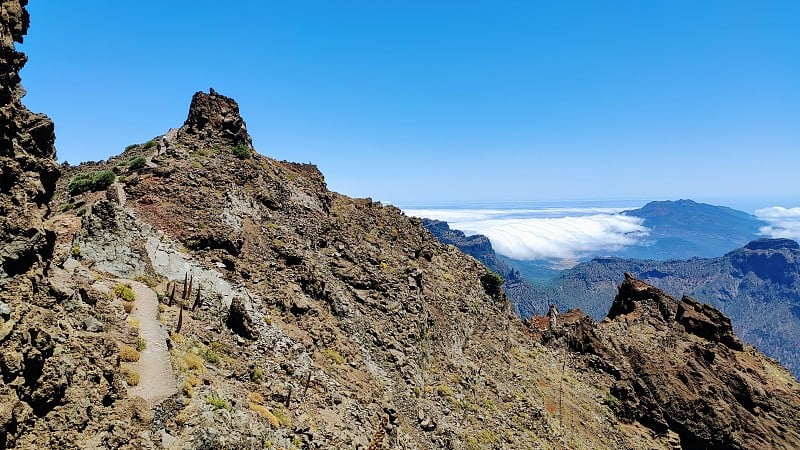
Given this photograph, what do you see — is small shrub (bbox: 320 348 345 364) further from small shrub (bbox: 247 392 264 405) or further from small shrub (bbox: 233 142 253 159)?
small shrub (bbox: 233 142 253 159)

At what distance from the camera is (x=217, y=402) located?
1659 centimetres

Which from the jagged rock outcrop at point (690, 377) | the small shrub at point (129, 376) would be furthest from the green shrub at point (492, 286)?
the small shrub at point (129, 376)

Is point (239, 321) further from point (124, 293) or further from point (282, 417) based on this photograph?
point (282, 417)

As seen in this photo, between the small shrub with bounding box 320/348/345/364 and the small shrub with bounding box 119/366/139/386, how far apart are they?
12347 mm

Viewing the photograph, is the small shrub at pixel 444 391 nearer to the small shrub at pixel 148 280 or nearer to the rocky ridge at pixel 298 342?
the rocky ridge at pixel 298 342

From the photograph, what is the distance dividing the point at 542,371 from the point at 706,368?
2445 centimetres

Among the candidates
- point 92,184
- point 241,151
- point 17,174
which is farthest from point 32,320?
point 241,151

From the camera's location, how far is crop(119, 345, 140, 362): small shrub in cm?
1602

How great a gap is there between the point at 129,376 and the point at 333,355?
1315 centimetres

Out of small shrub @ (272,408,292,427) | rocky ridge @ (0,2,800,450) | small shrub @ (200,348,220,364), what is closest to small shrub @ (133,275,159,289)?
rocky ridge @ (0,2,800,450)

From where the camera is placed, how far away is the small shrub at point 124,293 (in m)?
19.7

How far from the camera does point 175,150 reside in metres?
36.6

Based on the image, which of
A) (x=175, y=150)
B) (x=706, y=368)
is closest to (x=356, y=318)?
(x=175, y=150)

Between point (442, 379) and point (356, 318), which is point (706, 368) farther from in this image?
point (356, 318)
